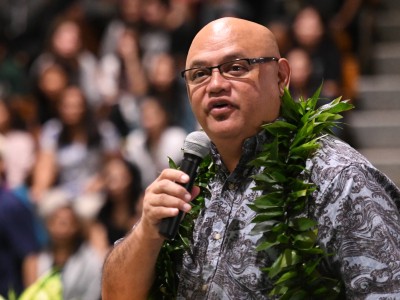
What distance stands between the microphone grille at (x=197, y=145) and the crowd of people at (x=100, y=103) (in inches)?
95.9

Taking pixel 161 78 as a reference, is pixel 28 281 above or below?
below

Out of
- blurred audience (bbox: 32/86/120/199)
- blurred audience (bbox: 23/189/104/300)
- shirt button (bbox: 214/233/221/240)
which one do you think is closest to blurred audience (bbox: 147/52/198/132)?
blurred audience (bbox: 32/86/120/199)

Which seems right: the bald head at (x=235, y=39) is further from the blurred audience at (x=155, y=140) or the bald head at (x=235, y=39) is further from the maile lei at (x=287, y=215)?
the blurred audience at (x=155, y=140)

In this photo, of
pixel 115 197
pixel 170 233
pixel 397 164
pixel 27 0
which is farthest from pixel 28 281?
pixel 27 0

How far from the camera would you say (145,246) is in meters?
2.24

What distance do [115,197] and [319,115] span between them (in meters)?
3.46

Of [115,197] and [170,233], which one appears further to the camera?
[115,197]

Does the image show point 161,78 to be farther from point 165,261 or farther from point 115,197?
point 165,261

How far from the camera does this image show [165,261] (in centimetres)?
236

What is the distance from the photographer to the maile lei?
6.87ft

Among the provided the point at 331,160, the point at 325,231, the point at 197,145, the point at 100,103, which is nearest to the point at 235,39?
the point at 197,145

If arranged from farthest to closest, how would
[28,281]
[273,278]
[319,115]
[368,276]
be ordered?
[28,281], [319,115], [273,278], [368,276]

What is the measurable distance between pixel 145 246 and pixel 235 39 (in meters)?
0.52

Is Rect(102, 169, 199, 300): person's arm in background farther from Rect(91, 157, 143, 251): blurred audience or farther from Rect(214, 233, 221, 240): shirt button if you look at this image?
Rect(91, 157, 143, 251): blurred audience
